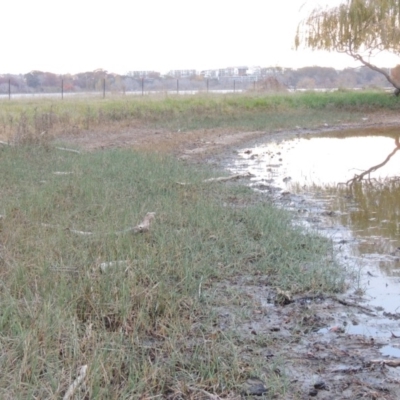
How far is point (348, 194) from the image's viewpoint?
10.7 metres

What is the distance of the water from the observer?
6107mm

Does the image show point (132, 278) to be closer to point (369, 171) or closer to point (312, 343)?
point (312, 343)

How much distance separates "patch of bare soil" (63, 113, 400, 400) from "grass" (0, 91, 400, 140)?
11.0 m

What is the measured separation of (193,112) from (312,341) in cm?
2259

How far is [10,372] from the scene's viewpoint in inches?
134

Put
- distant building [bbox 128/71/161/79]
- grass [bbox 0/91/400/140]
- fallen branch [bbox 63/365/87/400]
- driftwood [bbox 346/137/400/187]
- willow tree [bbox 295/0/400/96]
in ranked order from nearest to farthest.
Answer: fallen branch [bbox 63/365/87/400] < driftwood [bbox 346/137/400/187] < grass [bbox 0/91/400/140] < willow tree [bbox 295/0/400/96] < distant building [bbox 128/71/161/79]

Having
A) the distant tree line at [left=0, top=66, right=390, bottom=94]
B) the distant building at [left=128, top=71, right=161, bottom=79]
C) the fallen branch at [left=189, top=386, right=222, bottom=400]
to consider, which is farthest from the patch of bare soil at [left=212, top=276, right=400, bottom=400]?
the distant building at [left=128, top=71, right=161, bottom=79]

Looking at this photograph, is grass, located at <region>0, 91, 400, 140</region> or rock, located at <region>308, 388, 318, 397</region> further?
grass, located at <region>0, 91, 400, 140</region>

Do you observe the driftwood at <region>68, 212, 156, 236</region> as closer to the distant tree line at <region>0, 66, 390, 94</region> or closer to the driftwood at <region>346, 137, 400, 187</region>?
the driftwood at <region>346, 137, 400, 187</region>

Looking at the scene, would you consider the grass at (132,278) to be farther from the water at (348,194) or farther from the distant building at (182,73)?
the distant building at (182,73)

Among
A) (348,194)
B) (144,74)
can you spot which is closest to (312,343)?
(348,194)

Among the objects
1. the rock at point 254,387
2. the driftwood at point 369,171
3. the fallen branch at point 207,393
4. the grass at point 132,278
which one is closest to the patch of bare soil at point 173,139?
the driftwood at point 369,171

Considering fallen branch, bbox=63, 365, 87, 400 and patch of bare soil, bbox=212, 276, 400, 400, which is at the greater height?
fallen branch, bbox=63, 365, 87, 400

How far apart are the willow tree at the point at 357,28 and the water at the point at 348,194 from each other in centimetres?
1283
